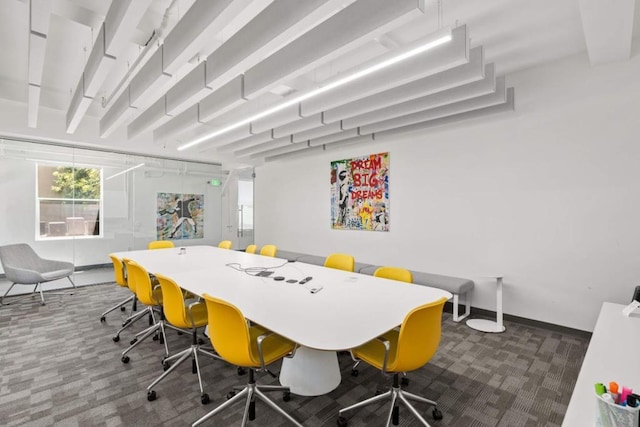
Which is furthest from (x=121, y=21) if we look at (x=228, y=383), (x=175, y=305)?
(x=228, y=383)

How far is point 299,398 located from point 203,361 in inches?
43.4

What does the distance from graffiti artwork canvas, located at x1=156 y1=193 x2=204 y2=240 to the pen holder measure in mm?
6904

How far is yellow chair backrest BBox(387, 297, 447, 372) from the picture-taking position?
1682mm

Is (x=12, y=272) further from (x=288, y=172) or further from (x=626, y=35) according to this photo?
(x=626, y=35)

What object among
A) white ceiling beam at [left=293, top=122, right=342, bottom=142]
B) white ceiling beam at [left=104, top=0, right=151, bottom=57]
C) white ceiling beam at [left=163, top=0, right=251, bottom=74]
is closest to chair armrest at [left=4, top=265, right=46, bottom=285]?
white ceiling beam at [left=104, top=0, right=151, bottom=57]

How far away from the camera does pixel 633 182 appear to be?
2.98 meters

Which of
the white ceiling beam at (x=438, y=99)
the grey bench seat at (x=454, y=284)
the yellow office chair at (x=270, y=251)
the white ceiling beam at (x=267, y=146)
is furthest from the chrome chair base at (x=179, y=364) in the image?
the white ceiling beam at (x=267, y=146)

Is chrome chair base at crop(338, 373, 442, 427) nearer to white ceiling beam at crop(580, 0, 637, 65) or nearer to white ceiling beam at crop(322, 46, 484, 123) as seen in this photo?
white ceiling beam at crop(322, 46, 484, 123)

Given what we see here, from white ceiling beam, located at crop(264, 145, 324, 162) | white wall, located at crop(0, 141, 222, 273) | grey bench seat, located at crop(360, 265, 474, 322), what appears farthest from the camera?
white ceiling beam, located at crop(264, 145, 324, 162)

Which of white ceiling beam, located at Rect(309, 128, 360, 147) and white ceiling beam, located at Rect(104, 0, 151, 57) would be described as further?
white ceiling beam, located at Rect(309, 128, 360, 147)

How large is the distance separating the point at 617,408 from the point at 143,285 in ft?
10.7

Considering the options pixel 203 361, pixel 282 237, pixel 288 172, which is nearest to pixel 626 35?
pixel 203 361

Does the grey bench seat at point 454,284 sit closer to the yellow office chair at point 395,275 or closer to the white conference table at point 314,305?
the yellow office chair at point 395,275

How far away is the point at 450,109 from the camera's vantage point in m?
3.64
